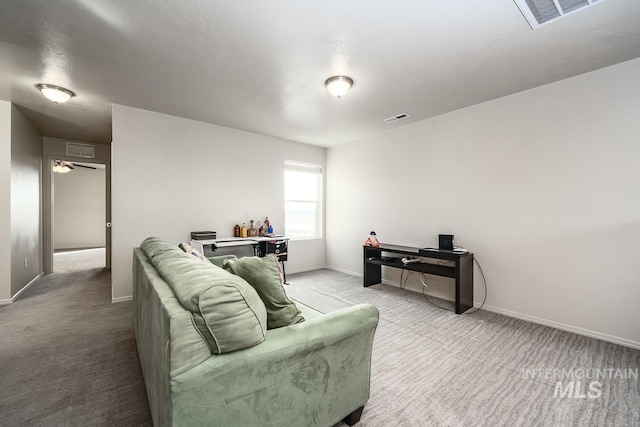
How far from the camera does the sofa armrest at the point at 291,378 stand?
1.08 m

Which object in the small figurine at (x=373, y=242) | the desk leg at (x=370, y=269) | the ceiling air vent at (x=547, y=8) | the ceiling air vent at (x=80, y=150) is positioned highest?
the ceiling air vent at (x=547, y=8)

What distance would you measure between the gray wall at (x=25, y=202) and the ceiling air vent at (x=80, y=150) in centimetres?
44

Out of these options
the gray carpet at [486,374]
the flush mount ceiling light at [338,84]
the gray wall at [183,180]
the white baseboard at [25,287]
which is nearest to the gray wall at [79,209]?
the white baseboard at [25,287]

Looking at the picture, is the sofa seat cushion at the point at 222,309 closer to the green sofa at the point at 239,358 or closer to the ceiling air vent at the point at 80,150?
the green sofa at the point at 239,358

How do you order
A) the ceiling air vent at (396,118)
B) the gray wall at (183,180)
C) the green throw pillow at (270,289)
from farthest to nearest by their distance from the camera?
the ceiling air vent at (396,118), the gray wall at (183,180), the green throw pillow at (270,289)

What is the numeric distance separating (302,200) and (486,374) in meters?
4.31

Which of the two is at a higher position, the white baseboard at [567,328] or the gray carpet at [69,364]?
the white baseboard at [567,328]

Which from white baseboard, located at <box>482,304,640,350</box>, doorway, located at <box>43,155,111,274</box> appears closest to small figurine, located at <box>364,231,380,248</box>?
white baseboard, located at <box>482,304,640,350</box>

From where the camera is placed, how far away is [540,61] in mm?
2631

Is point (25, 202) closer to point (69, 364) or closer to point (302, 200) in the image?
point (69, 364)

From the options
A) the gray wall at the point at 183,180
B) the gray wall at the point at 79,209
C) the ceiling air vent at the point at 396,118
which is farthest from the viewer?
the gray wall at the point at 79,209

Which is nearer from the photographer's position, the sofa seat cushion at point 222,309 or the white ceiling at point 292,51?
the sofa seat cushion at point 222,309

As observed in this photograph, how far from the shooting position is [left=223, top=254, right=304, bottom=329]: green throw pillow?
1.45 meters

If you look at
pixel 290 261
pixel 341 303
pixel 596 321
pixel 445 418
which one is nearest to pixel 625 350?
pixel 596 321
